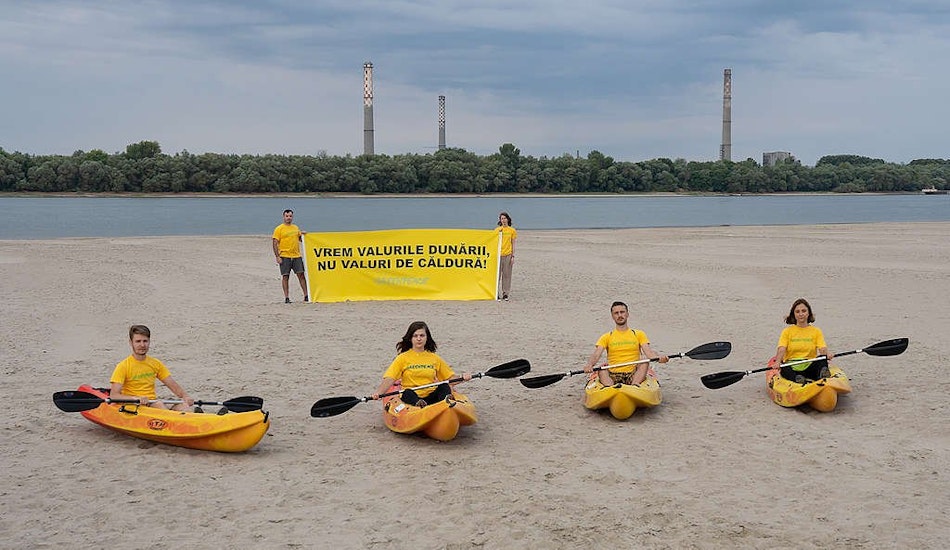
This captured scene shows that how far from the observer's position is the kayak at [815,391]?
10812mm

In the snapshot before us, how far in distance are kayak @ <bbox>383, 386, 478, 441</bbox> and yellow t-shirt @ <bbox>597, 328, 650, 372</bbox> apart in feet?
6.40

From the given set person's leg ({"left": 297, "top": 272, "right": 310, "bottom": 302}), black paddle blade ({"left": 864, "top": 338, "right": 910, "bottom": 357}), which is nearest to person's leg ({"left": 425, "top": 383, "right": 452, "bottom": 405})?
black paddle blade ({"left": 864, "top": 338, "right": 910, "bottom": 357})

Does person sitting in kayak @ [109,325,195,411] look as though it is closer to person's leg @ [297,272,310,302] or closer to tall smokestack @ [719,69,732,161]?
person's leg @ [297,272,310,302]

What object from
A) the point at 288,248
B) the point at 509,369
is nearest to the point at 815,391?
the point at 509,369

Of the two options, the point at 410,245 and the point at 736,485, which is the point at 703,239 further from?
the point at 736,485

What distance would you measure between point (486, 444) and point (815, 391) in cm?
384

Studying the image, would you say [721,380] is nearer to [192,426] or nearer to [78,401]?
[192,426]

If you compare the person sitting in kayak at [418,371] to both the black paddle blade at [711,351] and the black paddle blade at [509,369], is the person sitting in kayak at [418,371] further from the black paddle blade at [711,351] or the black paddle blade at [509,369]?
the black paddle blade at [711,351]

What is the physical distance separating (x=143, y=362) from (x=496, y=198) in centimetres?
11138

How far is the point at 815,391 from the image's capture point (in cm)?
1083

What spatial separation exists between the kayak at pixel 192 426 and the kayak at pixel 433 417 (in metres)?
1.37

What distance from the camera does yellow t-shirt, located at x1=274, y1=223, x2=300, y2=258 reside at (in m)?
18.5

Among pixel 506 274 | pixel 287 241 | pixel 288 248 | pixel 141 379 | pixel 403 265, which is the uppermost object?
pixel 287 241

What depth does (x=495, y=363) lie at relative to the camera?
13594 millimetres
